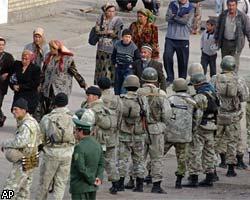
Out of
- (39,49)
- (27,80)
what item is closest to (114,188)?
(27,80)

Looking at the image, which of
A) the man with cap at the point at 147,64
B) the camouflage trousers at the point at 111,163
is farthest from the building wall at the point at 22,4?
the camouflage trousers at the point at 111,163

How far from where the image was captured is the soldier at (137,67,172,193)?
16.8 m

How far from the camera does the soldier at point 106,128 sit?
16031 millimetres

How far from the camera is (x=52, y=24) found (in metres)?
31.0

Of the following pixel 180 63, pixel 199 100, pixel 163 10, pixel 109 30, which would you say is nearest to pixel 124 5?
pixel 163 10

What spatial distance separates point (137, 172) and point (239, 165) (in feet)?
8.52

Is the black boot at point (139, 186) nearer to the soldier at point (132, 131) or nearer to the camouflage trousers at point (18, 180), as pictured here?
the soldier at point (132, 131)

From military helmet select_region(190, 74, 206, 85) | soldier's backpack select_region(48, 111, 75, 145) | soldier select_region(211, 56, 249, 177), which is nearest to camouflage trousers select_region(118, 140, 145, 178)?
military helmet select_region(190, 74, 206, 85)

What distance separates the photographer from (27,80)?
62.1ft

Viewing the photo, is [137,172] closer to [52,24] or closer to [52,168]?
[52,168]

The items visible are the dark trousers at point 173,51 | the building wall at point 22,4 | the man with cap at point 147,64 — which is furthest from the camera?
the building wall at point 22,4

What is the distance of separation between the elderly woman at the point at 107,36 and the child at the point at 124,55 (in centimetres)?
71

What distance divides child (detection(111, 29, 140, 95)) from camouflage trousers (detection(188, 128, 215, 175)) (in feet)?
11.1

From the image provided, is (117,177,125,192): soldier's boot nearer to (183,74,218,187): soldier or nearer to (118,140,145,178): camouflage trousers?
(118,140,145,178): camouflage trousers
